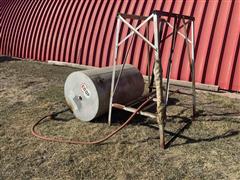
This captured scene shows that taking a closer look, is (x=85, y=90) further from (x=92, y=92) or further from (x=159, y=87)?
(x=159, y=87)

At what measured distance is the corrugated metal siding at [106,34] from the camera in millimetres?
10469

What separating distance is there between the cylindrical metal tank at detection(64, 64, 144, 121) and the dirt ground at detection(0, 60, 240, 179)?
338 millimetres

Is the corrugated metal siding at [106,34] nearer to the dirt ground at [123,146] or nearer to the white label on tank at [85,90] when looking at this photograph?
the dirt ground at [123,146]

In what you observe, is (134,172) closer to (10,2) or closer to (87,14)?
(87,14)

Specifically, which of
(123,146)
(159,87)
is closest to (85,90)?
(123,146)

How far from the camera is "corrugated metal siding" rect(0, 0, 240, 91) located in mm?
10469

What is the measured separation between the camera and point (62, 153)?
21.4 ft

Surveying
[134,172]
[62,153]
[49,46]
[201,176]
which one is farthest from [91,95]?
[49,46]

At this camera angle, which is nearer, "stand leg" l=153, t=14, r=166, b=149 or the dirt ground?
the dirt ground

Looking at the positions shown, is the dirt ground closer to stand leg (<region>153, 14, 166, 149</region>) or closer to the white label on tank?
stand leg (<region>153, 14, 166, 149</region>)

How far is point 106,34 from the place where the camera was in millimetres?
13344

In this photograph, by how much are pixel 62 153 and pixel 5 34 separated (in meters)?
13.5

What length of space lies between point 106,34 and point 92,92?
19.9 feet

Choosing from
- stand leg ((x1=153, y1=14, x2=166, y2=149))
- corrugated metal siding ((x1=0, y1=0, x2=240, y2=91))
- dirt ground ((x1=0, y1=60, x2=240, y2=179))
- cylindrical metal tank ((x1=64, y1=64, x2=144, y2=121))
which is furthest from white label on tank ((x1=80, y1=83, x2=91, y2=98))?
corrugated metal siding ((x1=0, y1=0, x2=240, y2=91))
